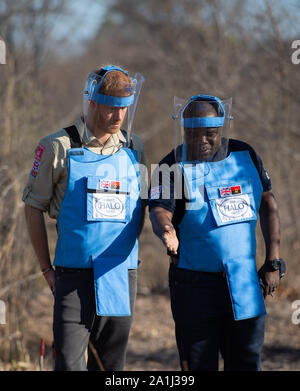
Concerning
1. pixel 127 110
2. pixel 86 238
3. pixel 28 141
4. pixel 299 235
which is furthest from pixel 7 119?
pixel 299 235

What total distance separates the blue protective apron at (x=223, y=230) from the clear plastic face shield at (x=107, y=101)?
43 centimetres

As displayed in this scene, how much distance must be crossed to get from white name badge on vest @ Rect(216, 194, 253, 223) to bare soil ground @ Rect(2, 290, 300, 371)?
91.0 inches

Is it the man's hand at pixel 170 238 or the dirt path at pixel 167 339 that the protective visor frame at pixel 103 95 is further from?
the dirt path at pixel 167 339

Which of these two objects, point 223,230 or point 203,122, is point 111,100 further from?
point 223,230

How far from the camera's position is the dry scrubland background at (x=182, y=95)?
460cm

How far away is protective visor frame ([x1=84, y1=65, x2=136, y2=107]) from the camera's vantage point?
2.66m

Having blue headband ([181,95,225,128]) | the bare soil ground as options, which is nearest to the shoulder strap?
blue headband ([181,95,225,128])

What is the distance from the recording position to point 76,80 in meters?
13.6

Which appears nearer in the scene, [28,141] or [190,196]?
[190,196]

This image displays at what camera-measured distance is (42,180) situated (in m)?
2.65

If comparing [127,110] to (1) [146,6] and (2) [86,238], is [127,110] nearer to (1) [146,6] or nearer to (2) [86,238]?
(2) [86,238]

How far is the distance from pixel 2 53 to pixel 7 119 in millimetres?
542

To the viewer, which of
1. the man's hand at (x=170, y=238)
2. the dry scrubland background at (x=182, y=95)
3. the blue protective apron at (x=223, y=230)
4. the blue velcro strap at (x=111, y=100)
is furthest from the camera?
the dry scrubland background at (x=182, y=95)

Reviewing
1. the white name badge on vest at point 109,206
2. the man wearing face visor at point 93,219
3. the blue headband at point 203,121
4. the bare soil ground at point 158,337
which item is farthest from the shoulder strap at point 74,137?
the bare soil ground at point 158,337
